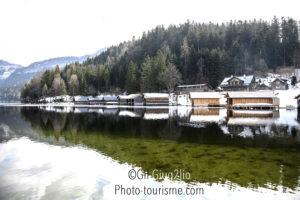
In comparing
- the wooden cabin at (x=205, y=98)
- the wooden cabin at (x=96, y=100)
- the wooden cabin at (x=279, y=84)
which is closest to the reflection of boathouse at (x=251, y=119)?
the wooden cabin at (x=205, y=98)

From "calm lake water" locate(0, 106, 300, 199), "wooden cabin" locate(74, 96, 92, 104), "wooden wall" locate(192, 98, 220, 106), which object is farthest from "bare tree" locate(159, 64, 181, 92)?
"calm lake water" locate(0, 106, 300, 199)

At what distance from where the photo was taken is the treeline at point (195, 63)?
12644 cm

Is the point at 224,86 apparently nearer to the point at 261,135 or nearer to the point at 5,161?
the point at 261,135

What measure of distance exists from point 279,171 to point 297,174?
1.06 meters

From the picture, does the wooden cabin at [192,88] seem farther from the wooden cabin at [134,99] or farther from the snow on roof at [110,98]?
the snow on roof at [110,98]

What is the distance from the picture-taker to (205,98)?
95.8 metres

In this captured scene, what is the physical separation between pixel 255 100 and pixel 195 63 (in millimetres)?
53494

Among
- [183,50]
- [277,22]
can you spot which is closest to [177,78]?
[183,50]

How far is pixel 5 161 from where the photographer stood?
23.6 m

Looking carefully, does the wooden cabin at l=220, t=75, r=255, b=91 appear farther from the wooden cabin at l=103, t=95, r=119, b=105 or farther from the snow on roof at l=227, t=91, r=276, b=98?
the wooden cabin at l=103, t=95, r=119, b=105

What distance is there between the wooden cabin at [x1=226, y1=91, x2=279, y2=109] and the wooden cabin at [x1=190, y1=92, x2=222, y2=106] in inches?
357

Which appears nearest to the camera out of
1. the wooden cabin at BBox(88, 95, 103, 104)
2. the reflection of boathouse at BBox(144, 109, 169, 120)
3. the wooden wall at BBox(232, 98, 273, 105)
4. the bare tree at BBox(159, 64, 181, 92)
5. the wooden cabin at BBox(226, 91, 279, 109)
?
the reflection of boathouse at BBox(144, 109, 169, 120)

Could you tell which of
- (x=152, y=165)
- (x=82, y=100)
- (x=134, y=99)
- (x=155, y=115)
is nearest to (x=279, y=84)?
(x=134, y=99)

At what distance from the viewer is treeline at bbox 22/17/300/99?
126438mm
